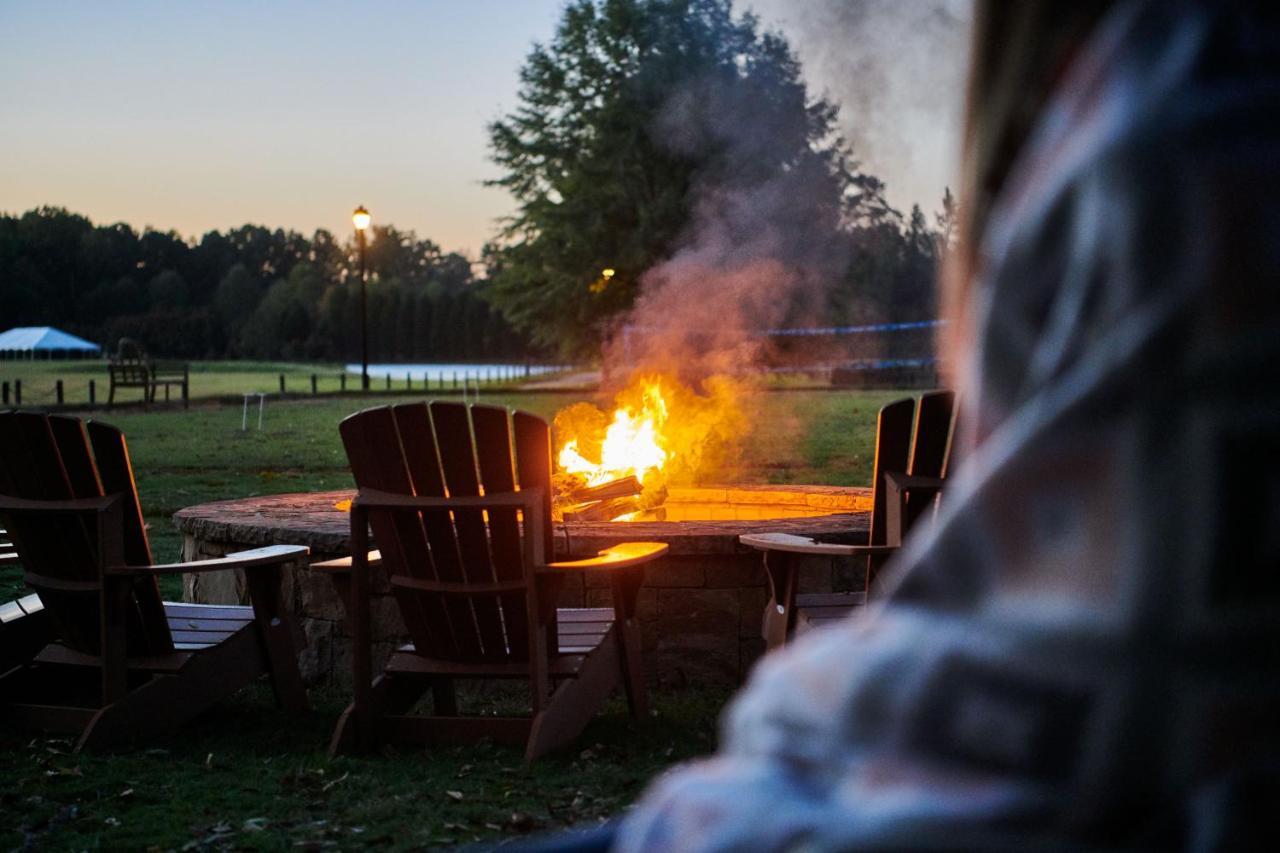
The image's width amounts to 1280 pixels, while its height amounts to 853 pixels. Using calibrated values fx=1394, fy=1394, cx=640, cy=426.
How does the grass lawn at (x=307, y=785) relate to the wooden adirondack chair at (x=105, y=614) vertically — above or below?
below

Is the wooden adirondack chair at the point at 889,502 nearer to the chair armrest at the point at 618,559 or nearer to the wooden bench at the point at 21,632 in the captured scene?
the chair armrest at the point at 618,559

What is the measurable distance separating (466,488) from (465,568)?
0.27m

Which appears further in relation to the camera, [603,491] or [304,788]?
[603,491]

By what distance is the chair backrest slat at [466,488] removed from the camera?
420 centimetres

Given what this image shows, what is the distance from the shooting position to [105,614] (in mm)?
4426

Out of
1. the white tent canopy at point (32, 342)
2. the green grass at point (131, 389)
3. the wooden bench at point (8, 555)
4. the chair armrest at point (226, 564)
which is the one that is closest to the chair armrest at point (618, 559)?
the chair armrest at point (226, 564)

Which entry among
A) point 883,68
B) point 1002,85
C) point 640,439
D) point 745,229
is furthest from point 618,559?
point 745,229

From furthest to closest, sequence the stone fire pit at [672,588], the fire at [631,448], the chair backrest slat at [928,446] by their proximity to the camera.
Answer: the fire at [631,448]
the stone fire pit at [672,588]
the chair backrest slat at [928,446]

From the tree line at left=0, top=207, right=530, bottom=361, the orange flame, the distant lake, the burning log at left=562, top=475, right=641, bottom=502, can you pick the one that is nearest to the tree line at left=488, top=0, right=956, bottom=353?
the distant lake

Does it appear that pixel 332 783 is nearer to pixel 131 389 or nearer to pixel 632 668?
pixel 632 668

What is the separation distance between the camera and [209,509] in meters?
6.32

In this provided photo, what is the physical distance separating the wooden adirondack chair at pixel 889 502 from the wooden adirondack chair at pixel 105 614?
5.45 feet

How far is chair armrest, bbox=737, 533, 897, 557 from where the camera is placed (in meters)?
4.27

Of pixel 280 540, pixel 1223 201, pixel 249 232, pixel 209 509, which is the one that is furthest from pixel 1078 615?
pixel 249 232
